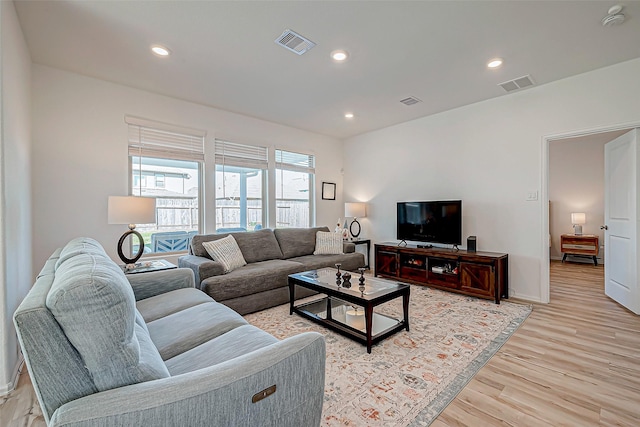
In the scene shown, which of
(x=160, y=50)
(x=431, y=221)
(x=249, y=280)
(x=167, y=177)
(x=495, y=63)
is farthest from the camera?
(x=431, y=221)

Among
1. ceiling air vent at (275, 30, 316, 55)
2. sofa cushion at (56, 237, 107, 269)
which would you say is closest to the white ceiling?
ceiling air vent at (275, 30, 316, 55)

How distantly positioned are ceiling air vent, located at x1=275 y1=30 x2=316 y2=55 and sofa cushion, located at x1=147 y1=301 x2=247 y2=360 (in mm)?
2315

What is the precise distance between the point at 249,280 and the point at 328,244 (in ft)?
5.70

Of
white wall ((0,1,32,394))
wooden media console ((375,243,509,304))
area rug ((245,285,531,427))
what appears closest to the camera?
area rug ((245,285,531,427))

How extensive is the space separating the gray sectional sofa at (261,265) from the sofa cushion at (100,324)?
2122 mm

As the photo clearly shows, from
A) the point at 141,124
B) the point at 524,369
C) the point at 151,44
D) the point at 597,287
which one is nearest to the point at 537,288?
the point at 597,287

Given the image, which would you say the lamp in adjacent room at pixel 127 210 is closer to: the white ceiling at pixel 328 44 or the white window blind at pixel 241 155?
the white ceiling at pixel 328 44

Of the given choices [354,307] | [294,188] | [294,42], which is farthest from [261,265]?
[294,42]

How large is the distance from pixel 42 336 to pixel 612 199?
5330 mm

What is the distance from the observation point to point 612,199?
3623 mm

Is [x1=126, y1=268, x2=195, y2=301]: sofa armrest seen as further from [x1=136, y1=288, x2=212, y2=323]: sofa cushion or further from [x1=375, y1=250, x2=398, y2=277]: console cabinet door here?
[x1=375, y1=250, x2=398, y2=277]: console cabinet door

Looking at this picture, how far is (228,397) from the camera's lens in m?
0.97

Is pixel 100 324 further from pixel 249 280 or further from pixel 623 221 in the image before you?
pixel 623 221

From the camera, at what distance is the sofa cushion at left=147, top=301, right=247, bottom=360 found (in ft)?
5.15
